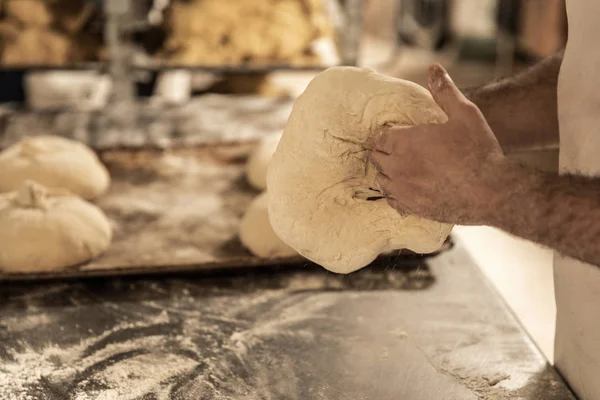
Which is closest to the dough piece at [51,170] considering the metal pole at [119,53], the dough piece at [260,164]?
the dough piece at [260,164]

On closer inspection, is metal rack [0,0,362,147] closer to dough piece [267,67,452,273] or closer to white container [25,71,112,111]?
white container [25,71,112,111]

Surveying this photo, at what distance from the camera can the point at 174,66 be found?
10.3ft

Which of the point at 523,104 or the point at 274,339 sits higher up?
the point at 523,104

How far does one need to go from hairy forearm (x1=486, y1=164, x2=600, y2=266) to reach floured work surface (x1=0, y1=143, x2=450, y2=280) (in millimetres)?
786

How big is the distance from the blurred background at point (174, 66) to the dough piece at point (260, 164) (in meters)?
0.33

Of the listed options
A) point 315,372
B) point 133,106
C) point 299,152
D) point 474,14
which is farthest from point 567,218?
point 474,14

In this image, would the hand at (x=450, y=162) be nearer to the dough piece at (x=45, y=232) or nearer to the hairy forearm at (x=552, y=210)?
the hairy forearm at (x=552, y=210)

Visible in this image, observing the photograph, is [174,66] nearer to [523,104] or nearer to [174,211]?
[174,211]

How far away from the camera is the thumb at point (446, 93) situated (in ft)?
3.55

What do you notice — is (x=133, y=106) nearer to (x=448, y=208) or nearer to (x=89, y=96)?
(x=89, y=96)

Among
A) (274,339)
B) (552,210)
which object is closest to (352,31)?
(274,339)

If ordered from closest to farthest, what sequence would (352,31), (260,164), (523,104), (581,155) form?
(581,155)
(523,104)
(260,164)
(352,31)

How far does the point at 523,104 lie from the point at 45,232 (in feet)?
4.19

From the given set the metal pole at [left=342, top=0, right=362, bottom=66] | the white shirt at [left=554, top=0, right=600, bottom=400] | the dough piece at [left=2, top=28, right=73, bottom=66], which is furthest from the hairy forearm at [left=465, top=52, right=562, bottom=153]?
the dough piece at [left=2, top=28, right=73, bottom=66]
